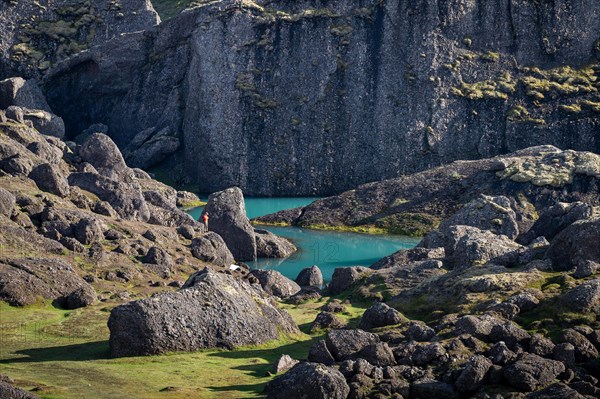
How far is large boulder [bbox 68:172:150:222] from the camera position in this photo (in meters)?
78.8

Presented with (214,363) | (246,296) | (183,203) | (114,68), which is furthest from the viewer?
(114,68)

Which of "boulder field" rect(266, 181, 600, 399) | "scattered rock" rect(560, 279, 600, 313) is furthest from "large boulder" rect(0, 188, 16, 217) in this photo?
"scattered rock" rect(560, 279, 600, 313)

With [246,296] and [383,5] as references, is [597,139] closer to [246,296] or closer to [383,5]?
[383,5]

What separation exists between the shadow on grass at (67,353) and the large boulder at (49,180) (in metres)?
28.9

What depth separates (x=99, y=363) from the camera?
42781 millimetres

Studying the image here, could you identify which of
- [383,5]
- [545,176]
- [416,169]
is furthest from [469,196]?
[383,5]

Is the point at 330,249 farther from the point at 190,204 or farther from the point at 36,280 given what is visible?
the point at 36,280

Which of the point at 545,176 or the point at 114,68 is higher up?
the point at 114,68

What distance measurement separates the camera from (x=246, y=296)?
4912cm

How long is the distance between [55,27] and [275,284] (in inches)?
3722

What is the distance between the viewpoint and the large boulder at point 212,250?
2963 inches

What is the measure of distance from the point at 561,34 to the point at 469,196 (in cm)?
3700

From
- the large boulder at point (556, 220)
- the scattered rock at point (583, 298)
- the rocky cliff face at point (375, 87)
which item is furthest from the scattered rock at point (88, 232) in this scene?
the rocky cliff face at point (375, 87)

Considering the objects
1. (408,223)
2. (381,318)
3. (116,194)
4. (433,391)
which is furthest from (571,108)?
(433,391)
